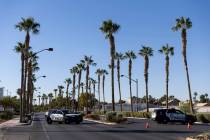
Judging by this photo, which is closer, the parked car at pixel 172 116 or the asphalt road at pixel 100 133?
the asphalt road at pixel 100 133

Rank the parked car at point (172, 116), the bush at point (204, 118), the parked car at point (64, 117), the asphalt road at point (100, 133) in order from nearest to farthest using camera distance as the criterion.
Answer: the asphalt road at point (100, 133)
the parked car at point (172, 116)
the parked car at point (64, 117)
the bush at point (204, 118)

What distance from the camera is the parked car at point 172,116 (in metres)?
51.8

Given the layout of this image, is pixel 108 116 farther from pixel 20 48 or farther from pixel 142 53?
pixel 142 53

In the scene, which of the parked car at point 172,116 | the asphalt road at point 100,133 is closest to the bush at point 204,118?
the parked car at point 172,116

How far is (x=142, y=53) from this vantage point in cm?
9750

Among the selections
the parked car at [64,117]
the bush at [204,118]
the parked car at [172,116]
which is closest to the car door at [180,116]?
the parked car at [172,116]

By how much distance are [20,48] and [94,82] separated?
94579mm

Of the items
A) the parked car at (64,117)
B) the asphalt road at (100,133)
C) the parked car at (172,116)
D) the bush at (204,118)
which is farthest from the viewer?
the bush at (204,118)

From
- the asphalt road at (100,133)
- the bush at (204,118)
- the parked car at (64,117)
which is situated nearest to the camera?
the asphalt road at (100,133)

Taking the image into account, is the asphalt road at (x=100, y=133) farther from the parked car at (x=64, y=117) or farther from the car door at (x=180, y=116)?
the parked car at (x=64, y=117)

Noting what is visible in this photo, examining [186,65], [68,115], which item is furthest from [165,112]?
[186,65]

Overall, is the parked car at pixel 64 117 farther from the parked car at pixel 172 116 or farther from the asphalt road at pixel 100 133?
the asphalt road at pixel 100 133

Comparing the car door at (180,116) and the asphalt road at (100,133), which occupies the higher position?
the car door at (180,116)

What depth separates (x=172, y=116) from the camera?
172 ft
